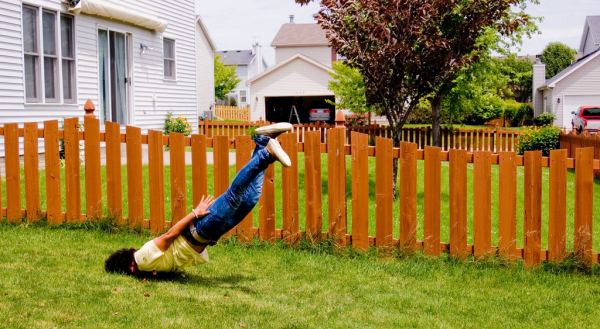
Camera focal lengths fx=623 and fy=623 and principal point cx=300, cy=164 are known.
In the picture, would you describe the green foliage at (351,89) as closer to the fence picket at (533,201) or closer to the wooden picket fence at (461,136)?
the wooden picket fence at (461,136)

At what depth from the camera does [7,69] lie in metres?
11.7

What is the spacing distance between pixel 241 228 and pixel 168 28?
41.3ft

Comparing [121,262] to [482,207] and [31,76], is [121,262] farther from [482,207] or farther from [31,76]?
[31,76]

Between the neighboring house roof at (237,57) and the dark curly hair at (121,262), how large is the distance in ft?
211

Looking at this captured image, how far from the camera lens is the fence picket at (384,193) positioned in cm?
652

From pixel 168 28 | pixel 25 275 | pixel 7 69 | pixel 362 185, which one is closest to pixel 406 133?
pixel 168 28

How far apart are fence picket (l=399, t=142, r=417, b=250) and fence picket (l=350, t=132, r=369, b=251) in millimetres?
381

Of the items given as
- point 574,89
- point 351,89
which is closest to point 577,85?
point 574,89

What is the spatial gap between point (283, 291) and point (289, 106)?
3786 centimetres

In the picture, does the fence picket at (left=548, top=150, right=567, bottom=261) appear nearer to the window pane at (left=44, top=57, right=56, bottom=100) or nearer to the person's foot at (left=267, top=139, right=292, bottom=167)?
the person's foot at (left=267, top=139, right=292, bottom=167)

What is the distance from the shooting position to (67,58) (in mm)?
13422

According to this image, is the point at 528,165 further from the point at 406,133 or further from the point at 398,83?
the point at 406,133

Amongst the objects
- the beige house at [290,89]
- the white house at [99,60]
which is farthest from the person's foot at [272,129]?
the beige house at [290,89]

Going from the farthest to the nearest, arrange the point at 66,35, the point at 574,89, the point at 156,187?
the point at 574,89
the point at 66,35
the point at 156,187
